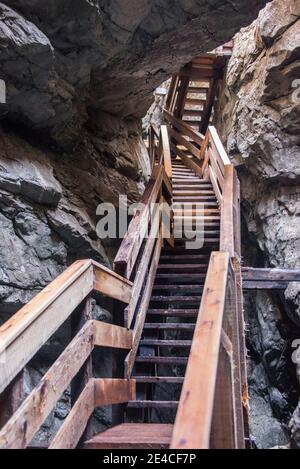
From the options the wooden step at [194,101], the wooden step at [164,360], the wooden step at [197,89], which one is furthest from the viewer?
the wooden step at [194,101]

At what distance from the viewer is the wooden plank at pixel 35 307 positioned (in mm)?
1805

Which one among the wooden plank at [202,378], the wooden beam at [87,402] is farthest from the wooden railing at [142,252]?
the wooden plank at [202,378]

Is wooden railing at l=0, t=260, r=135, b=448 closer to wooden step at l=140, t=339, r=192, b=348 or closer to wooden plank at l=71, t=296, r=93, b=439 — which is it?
wooden plank at l=71, t=296, r=93, b=439

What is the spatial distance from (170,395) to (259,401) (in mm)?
2134

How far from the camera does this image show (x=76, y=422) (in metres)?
2.28

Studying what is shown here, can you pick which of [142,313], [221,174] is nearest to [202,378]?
[142,313]

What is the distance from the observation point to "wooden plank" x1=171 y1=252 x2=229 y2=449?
1263mm

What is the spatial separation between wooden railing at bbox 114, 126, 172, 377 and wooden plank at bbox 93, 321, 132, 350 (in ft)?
0.36

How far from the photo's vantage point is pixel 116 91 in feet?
22.2

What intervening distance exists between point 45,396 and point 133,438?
0.74 metres

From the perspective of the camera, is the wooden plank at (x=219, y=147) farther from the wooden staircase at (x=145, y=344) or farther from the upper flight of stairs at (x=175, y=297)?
the upper flight of stairs at (x=175, y=297)

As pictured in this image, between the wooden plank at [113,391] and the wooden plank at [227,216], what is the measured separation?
1.36m

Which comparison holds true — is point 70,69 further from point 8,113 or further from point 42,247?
point 42,247

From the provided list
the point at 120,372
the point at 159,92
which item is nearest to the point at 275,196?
the point at 159,92
